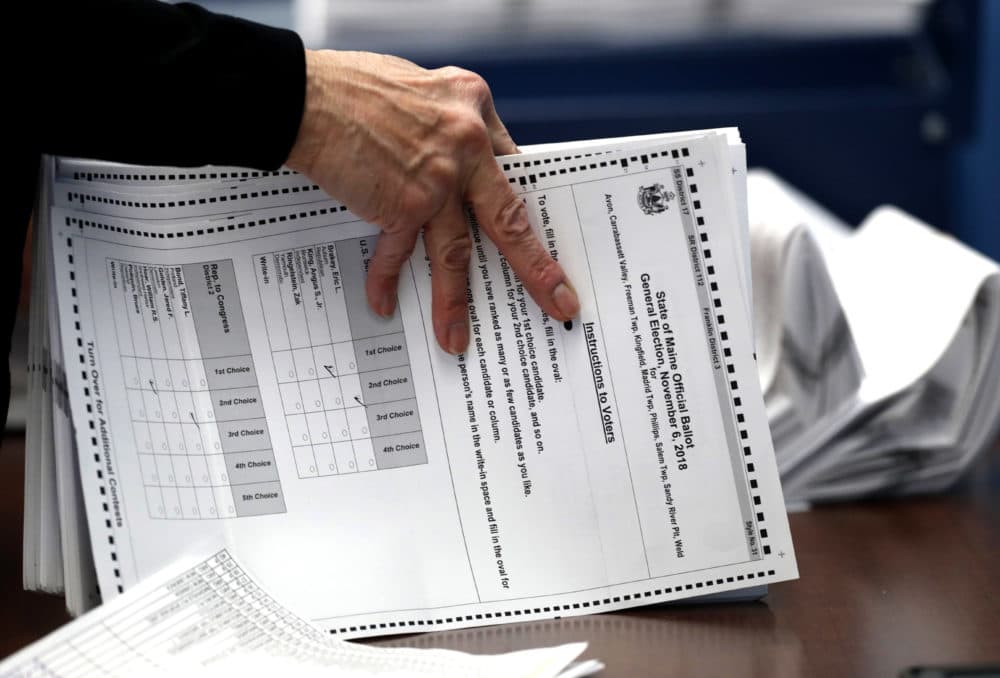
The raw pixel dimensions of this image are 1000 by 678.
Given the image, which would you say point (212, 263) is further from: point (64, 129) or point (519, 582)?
point (519, 582)

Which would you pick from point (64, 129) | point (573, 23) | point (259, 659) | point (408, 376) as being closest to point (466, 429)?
point (408, 376)

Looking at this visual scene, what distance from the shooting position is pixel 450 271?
0.60m

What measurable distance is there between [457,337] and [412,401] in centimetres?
5

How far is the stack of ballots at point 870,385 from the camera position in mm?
807

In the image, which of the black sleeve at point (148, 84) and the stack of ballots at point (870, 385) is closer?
the black sleeve at point (148, 84)

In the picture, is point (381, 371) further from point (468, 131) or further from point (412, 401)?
point (468, 131)

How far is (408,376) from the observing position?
617 mm

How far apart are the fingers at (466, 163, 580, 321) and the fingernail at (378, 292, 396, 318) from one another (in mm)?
68

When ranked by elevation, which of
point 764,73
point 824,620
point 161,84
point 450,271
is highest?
point 764,73

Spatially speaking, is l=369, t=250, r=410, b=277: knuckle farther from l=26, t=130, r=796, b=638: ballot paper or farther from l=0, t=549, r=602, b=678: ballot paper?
l=0, t=549, r=602, b=678: ballot paper

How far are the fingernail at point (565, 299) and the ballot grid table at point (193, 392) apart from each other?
0.18 m

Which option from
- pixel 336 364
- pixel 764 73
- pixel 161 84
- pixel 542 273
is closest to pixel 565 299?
pixel 542 273

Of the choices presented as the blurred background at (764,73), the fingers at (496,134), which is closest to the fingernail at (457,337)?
the fingers at (496,134)

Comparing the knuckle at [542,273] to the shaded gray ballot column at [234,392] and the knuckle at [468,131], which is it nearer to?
the knuckle at [468,131]
